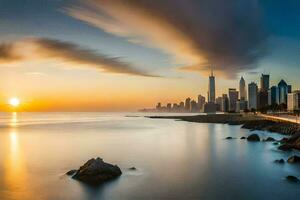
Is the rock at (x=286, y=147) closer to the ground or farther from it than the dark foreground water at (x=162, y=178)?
farther from it

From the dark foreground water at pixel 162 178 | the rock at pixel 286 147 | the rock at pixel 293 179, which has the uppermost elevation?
the rock at pixel 286 147

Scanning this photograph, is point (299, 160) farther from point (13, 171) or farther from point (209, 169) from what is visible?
point (13, 171)

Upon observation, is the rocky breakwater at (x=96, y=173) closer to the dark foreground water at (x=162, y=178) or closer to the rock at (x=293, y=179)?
the dark foreground water at (x=162, y=178)

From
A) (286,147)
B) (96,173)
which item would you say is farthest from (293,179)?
(286,147)

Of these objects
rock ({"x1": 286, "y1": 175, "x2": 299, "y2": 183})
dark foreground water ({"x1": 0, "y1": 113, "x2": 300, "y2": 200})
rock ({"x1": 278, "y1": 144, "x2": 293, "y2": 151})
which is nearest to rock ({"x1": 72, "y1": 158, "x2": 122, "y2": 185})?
dark foreground water ({"x1": 0, "y1": 113, "x2": 300, "y2": 200})

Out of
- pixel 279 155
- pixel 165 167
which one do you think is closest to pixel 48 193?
pixel 165 167

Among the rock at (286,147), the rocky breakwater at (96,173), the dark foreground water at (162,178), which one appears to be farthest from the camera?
the rock at (286,147)

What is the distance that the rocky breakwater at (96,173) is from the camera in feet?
78.3

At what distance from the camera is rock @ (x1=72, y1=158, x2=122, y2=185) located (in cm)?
2388

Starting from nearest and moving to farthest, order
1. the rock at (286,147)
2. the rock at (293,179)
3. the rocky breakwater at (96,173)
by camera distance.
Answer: the rocky breakwater at (96,173) < the rock at (293,179) < the rock at (286,147)

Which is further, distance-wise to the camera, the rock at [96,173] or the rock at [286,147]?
the rock at [286,147]

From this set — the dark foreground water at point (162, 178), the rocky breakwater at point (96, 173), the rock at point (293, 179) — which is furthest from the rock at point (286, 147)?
the rocky breakwater at point (96, 173)

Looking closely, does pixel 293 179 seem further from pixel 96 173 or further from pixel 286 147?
pixel 286 147

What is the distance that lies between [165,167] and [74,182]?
984 cm
